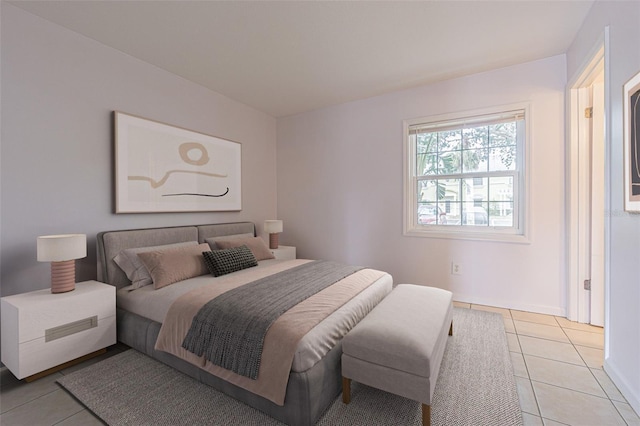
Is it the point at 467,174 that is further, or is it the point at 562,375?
the point at 467,174

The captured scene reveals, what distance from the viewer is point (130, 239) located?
2.54m

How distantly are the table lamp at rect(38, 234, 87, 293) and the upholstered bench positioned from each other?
6.56 ft

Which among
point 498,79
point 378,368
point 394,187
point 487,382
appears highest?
point 498,79

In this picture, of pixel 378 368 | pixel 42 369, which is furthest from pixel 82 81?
pixel 378 368

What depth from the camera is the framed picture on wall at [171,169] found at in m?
2.62

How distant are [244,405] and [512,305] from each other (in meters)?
2.88

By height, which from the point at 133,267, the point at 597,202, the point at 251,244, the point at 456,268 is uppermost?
the point at 597,202

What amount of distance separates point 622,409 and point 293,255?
3.22 m

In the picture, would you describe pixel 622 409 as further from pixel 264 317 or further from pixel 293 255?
pixel 293 255

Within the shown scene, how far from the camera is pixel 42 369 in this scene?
6.01ft

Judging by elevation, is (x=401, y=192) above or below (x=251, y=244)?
above

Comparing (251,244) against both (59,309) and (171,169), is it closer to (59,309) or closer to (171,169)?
(171,169)

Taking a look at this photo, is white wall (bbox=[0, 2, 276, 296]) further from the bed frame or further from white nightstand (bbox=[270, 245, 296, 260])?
white nightstand (bbox=[270, 245, 296, 260])

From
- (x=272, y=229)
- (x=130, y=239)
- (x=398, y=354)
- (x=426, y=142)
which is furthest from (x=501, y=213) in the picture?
(x=130, y=239)
